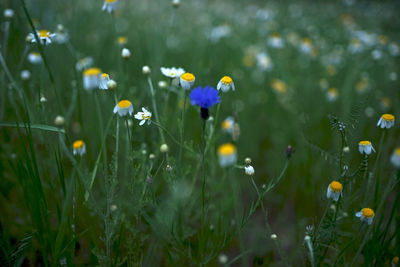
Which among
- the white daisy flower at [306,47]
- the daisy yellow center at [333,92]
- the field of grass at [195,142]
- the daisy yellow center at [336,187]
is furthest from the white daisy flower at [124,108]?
the white daisy flower at [306,47]

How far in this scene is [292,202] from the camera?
2.17m

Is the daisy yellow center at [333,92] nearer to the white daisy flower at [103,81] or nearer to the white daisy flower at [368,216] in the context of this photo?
the white daisy flower at [368,216]

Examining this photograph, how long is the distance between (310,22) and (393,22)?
127 cm

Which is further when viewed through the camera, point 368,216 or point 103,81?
point 103,81

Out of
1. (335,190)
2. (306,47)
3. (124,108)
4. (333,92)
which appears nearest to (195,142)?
(124,108)

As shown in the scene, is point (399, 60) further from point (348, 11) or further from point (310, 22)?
point (348, 11)

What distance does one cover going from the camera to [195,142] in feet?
7.79

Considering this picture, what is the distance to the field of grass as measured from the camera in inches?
48.8

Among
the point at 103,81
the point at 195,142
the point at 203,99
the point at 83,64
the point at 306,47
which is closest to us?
the point at 203,99

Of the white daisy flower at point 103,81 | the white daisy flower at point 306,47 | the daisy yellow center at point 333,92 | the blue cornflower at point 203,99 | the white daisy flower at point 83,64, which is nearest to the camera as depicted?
the blue cornflower at point 203,99

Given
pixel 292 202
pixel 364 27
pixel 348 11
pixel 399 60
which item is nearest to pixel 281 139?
pixel 292 202

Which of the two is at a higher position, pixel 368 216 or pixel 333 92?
pixel 333 92

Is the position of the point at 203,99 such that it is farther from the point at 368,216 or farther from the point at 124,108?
the point at 368,216

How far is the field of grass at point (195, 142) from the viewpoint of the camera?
4.07 ft
